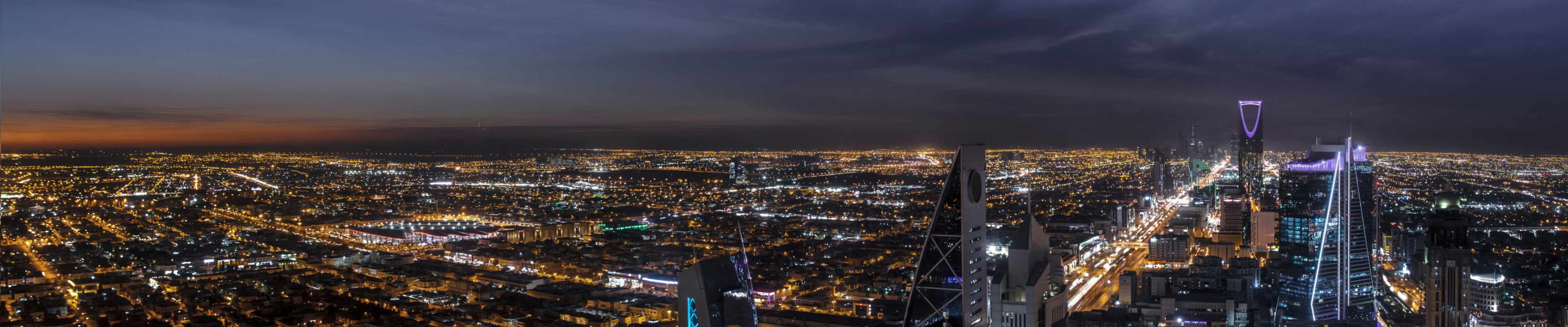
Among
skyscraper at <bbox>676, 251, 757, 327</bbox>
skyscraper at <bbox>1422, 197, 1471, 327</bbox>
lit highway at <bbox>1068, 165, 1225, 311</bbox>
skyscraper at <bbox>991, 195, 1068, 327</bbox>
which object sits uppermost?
skyscraper at <bbox>676, 251, 757, 327</bbox>

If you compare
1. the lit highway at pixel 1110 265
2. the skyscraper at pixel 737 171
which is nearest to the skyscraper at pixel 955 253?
the lit highway at pixel 1110 265

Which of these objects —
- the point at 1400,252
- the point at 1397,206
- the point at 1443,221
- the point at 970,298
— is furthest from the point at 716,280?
the point at 1397,206

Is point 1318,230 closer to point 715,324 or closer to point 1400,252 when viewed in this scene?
point 1400,252

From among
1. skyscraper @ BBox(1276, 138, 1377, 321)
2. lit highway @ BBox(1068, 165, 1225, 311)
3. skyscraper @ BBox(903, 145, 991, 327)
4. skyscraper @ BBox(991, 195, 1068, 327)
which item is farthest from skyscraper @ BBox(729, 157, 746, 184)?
skyscraper @ BBox(903, 145, 991, 327)

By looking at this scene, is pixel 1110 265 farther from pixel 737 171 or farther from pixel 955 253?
pixel 737 171

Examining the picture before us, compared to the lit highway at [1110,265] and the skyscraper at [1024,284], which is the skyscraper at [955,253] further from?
the lit highway at [1110,265]

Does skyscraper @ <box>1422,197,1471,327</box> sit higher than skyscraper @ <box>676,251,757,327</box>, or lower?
lower

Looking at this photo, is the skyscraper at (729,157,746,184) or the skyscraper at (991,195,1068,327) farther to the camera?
the skyscraper at (729,157,746,184)

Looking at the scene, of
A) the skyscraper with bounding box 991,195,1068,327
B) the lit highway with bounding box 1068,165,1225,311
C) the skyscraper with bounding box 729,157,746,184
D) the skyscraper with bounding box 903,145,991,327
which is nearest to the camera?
the skyscraper with bounding box 903,145,991,327

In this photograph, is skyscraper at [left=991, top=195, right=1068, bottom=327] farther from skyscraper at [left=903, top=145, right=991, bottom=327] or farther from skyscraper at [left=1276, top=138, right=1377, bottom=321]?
skyscraper at [left=1276, top=138, right=1377, bottom=321]
